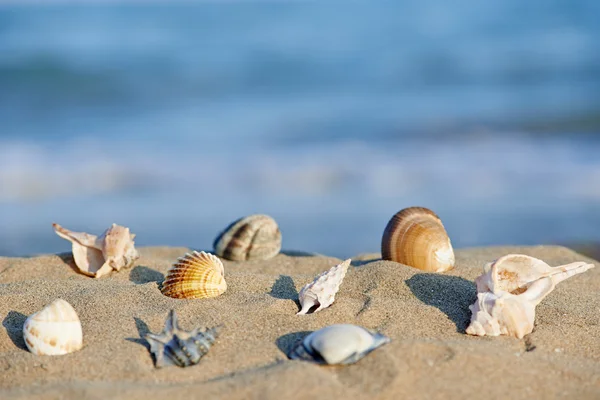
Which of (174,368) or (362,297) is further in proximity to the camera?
(362,297)

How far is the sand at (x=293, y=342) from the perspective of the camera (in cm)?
246

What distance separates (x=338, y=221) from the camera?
6.91 m

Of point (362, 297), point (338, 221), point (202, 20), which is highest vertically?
point (202, 20)

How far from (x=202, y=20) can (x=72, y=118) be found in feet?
24.8

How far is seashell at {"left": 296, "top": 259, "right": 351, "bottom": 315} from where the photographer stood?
3.19 metres

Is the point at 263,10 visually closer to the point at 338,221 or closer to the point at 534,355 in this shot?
the point at 338,221

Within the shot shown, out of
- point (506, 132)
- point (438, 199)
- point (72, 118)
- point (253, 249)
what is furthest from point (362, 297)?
point (72, 118)

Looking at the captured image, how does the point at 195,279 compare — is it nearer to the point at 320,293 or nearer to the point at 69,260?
the point at 320,293

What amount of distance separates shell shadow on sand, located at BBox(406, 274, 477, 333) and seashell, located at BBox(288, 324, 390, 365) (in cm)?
59

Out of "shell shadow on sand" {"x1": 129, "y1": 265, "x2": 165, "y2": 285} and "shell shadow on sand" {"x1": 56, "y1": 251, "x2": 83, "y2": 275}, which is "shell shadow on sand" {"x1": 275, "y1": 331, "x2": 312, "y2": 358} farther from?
"shell shadow on sand" {"x1": 56, "y1": 251, "x2": 83, "y2": 275}

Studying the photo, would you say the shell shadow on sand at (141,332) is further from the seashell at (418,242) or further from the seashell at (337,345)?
the seashell at (418,242)

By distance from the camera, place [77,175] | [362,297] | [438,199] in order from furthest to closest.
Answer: [77,175]
[438,199]
[362,297]

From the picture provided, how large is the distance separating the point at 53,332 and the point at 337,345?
3.69 feet

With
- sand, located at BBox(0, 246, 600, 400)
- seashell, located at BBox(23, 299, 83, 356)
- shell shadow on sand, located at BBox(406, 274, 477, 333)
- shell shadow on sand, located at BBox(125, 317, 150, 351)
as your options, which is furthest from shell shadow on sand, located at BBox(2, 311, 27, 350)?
shell shadow on sand, located at BBox(406, 274, 477, 333)
